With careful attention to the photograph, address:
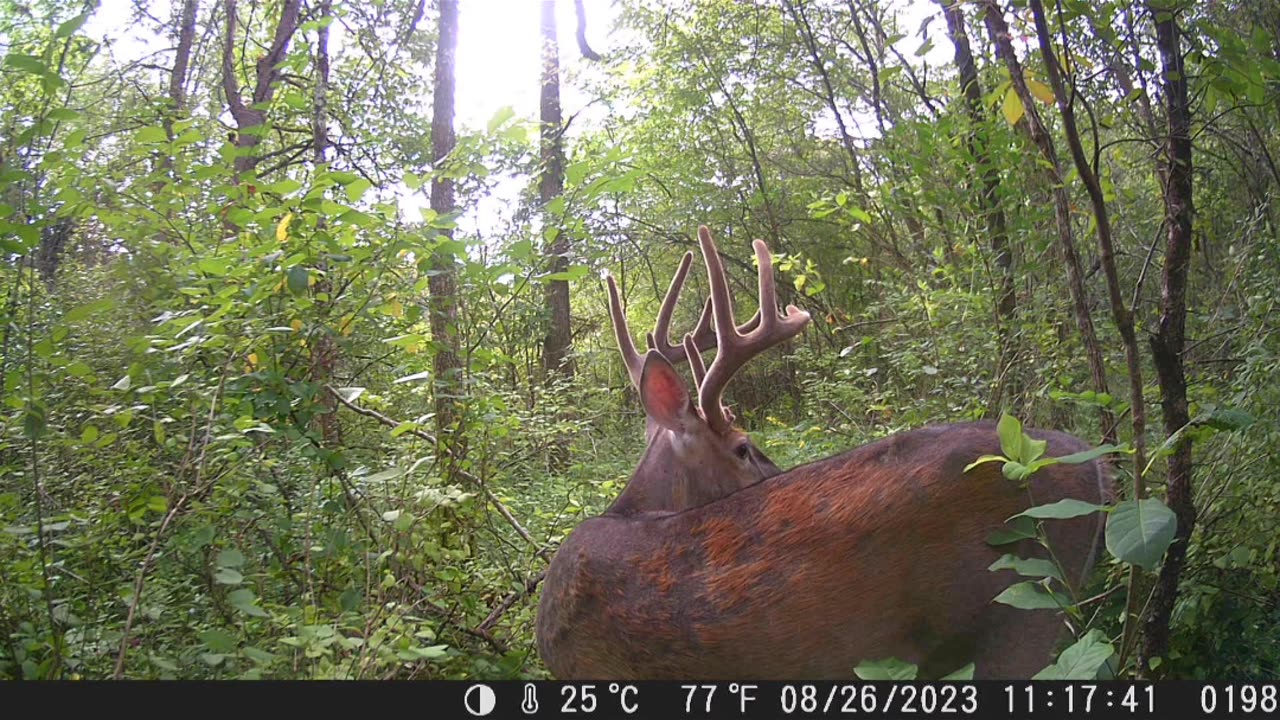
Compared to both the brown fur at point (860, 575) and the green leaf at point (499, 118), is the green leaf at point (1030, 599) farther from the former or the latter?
the green leaf at point (499, 118)

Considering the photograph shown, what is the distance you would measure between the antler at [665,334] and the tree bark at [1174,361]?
2.02 m

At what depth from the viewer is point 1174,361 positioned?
8.32ft

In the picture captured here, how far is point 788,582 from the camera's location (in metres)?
2.35

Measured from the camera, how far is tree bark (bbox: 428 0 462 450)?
11.9ft

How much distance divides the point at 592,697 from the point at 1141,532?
5.10 feet

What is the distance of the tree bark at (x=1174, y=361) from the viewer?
98.6 inches

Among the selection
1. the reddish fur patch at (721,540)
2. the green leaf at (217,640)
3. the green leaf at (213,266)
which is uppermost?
the green leaf at (213,266)

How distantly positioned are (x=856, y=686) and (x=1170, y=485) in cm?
116

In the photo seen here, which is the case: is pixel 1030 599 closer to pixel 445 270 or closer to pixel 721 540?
pixel 721 540

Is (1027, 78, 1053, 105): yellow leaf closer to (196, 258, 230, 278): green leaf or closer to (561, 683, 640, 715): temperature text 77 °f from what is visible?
(561, 683, 640, 715): temperature text 77 °f

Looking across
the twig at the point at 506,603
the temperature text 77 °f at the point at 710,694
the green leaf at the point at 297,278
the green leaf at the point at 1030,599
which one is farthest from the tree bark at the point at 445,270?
the green leaf at the point at 1030,599

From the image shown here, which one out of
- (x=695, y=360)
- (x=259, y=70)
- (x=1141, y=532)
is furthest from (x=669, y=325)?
(x=259, y=70)

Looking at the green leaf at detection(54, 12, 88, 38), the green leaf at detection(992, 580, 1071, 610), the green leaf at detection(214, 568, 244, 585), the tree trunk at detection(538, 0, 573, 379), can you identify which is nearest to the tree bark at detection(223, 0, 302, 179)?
the tree trunk at detection(538, 0, 573, 379)

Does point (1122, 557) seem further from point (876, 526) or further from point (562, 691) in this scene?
point (562, 691)
